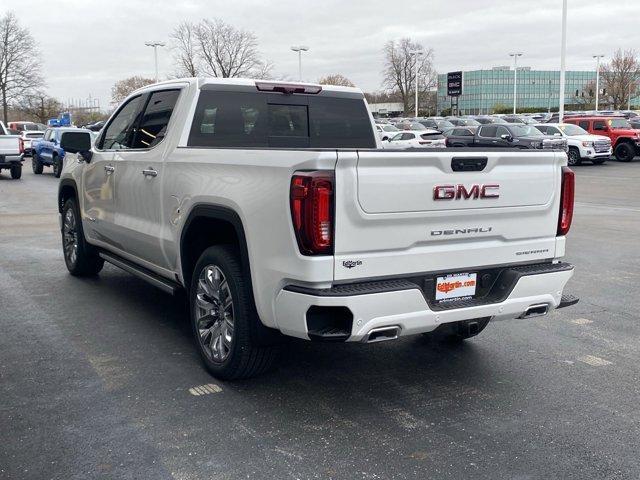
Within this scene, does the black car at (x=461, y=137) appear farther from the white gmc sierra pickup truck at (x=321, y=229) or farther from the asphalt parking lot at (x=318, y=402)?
the white gmc sierra pickup truck at (x=321, y=229)

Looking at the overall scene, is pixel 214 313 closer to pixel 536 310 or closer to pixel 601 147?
pixel 536 310

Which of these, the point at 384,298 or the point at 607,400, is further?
the point at 607,400

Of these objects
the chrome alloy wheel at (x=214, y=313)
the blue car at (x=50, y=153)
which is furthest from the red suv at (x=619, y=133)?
the chrome alloy wheel at (x=214, y=313)

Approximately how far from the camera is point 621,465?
3.48 meters

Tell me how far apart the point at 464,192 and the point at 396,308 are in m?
0.80

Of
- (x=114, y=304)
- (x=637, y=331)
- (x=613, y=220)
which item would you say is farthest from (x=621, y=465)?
(x=613, y=220)

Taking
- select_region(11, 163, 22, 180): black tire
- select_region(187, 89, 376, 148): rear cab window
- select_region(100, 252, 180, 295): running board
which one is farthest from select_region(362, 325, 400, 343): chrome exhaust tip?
select_region(11, 163, 22, 180): black tire

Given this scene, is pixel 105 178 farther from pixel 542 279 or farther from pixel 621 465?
pixel 621 465

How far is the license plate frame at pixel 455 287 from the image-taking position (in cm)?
408

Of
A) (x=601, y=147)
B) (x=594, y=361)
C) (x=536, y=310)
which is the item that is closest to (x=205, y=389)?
(x=536, y=310)

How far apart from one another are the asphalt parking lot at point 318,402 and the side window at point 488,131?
894 inches

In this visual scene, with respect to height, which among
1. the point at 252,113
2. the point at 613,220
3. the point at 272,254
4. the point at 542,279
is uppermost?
the point at 252,113

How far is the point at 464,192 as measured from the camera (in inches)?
160

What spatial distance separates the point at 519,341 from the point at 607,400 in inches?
49.1
